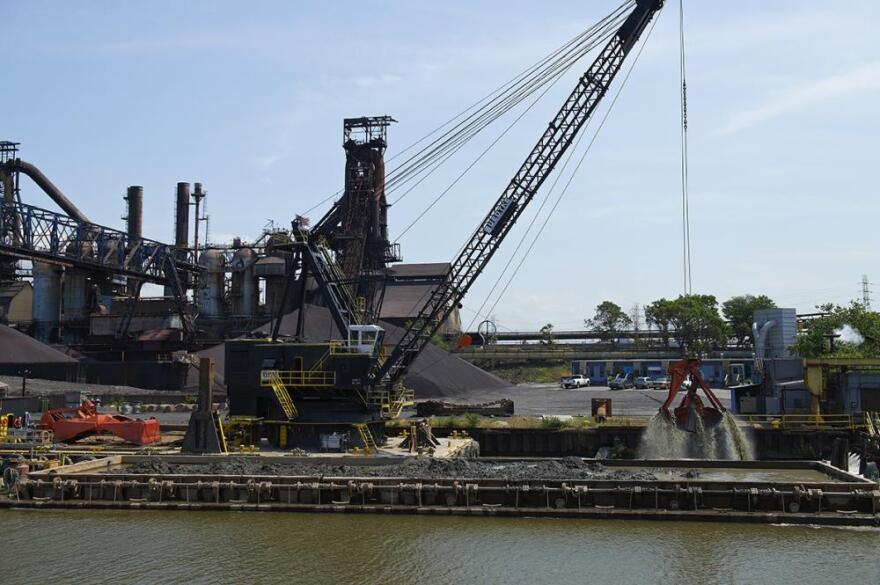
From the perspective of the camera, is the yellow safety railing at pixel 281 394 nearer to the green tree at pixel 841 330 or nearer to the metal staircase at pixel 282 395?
the metal staircase at pixel 282 395

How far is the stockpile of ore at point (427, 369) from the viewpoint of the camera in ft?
216

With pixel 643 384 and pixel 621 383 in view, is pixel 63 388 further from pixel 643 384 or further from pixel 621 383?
pixel 643 384

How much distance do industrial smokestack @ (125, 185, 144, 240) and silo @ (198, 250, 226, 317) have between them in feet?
45.5

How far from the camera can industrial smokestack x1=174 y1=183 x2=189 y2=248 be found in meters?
105

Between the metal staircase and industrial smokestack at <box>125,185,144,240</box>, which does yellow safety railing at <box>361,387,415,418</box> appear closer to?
the metal staircase

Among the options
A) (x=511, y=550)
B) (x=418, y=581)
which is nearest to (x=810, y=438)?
(x=511, y=550)

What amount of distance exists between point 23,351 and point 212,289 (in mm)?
22053

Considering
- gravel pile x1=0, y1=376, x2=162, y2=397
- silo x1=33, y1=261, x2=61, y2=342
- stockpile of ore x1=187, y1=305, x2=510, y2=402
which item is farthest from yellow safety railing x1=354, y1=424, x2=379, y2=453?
silo x1=33, y1=261, x2=61, y2=342

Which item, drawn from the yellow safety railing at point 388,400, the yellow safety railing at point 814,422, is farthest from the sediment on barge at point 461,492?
the yellow safety railing at point 814,422

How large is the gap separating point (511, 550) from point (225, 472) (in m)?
10.6

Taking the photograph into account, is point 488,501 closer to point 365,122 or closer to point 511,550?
point 511,550

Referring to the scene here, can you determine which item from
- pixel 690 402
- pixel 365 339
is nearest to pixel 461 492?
pixel 365 339

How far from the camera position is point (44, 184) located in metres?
98.8

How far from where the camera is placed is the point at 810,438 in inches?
1419
